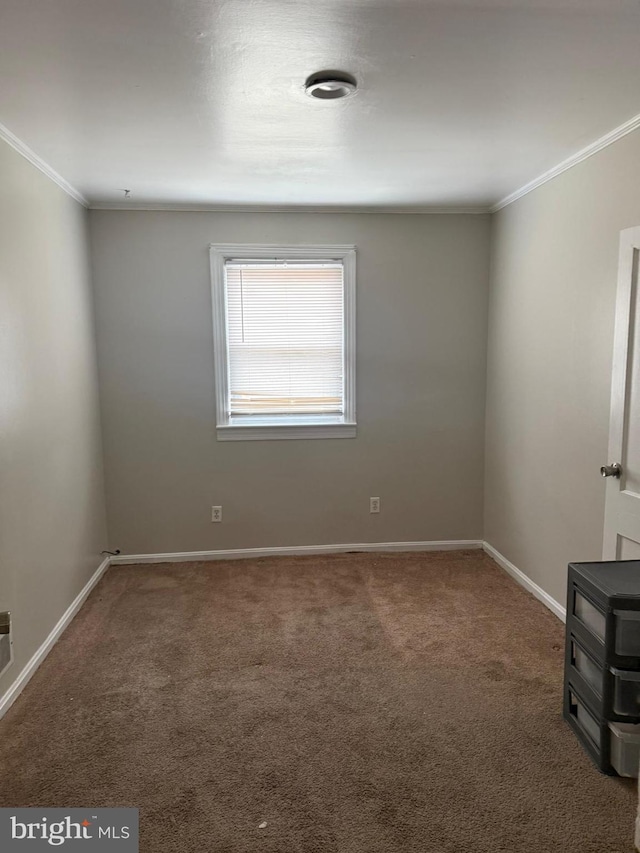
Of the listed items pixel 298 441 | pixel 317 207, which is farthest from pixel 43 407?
pixel 317 207

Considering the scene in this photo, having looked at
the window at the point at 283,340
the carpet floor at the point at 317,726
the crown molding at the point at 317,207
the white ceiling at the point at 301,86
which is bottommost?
the carpet floor at the point at 317,726

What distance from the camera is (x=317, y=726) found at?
2.26 m

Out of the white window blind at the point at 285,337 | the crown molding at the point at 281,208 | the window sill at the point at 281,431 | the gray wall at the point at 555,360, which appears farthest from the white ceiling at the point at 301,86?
the window sill at the point at 281,431

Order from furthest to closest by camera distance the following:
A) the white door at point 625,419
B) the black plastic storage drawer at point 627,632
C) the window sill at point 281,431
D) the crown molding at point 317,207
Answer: the window sill at point 281,431 → the crown molding at point 317,207 → the white door at point 625,419 → the black plastic storage drawer at point 627,632

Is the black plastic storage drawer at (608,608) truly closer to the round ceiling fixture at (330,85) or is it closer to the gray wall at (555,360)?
the gray wall at (555,360)

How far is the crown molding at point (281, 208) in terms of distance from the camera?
3746mm

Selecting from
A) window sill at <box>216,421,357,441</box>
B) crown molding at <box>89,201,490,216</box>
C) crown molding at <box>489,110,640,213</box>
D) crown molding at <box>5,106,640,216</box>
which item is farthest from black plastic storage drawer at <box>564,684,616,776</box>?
crown molding at <box>89,201,490,216</box>

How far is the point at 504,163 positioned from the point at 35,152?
240 cm

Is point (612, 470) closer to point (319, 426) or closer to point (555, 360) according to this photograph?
point (555, 360)

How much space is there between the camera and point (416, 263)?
4023 millimetres

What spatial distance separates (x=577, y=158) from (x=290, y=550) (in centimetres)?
308

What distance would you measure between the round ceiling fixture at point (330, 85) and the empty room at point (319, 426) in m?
0.01

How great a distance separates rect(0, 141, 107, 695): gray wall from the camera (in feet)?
8.21

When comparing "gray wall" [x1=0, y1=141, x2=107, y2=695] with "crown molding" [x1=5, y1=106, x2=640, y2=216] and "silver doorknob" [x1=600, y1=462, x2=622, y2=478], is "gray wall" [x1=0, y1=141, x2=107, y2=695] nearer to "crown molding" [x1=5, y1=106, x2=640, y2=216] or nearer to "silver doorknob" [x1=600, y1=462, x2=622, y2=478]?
"crown molding" [x1=5, y1=106, x2=640, y2=216]
